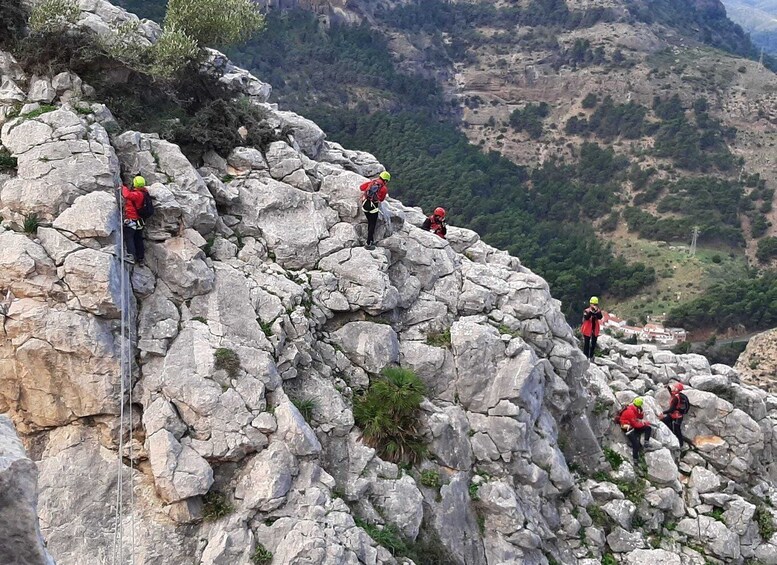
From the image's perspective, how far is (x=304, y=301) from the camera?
49.6 feet

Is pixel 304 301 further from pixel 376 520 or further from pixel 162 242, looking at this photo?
pixel 376 520

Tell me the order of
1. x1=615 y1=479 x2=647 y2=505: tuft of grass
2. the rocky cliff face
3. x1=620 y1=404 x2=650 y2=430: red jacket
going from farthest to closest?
x1=620 y1=404 x2=650 y2=430: red jacket
x1=615 y1=479 x2=647 y2=505: tuft of grass
the rocky cliff face

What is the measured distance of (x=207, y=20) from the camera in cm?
1839

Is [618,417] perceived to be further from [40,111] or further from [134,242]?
[40,111]

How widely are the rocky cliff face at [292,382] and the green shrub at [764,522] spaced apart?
2.7 inches

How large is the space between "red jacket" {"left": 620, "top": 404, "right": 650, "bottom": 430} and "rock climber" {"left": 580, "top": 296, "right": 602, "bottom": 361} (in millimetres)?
3031

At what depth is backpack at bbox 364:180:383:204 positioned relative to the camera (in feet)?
54.1

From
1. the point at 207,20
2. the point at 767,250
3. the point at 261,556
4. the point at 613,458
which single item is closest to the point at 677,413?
the point at 613,458

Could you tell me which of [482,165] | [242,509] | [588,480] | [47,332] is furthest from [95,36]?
[482,165]

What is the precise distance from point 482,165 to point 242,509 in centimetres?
8865

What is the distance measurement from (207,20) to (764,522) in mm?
22501

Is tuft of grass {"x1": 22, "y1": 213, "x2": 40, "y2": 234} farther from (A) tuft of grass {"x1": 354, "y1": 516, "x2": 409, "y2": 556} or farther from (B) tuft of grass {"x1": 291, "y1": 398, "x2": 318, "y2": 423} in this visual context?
(A) tuft of grass {"x1": 354, "y1": 516, "x2": 409, "y2": 556}

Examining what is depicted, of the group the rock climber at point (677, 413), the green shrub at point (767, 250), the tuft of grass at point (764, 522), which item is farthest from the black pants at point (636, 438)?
the green shrub at point (767, 250)

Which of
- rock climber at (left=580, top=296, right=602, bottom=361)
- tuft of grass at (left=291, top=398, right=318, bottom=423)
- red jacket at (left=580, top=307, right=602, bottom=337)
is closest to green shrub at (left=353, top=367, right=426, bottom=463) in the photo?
tuft of grass at (left=291, top=398, right=318, bottom=423)
